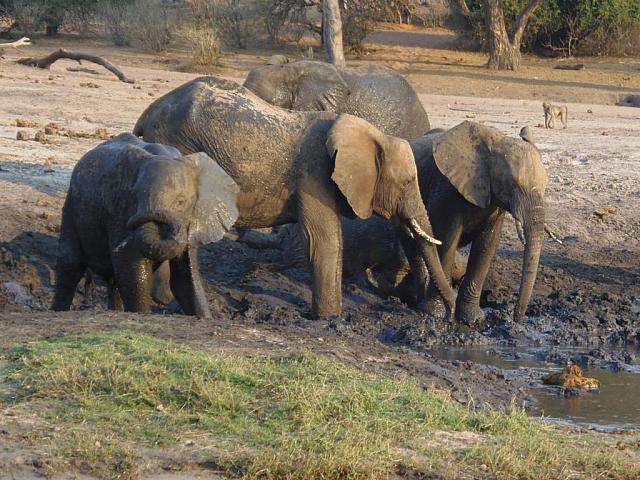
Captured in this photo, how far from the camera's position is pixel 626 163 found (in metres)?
14.2

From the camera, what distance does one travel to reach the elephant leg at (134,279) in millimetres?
7309

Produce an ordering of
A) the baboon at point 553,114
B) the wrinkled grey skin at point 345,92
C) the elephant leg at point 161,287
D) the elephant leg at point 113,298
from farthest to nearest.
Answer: the baboon at point 553,114 < the wrinkled grey skin at point 345,92 < the elephant leg at point 113,298 < the elephant leg at point 161,287

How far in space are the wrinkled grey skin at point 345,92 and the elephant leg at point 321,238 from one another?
2945 mm

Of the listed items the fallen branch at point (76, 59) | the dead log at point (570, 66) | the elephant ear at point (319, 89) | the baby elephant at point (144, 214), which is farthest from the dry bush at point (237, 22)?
the baby elephant at point (144, 214)

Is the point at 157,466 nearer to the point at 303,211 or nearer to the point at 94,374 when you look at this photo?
the point at 94,374

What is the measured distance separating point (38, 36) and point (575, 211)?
18.3 meters

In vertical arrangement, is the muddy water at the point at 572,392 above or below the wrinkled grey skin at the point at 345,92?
below

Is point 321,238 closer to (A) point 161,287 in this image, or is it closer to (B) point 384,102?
(A) point 161,287

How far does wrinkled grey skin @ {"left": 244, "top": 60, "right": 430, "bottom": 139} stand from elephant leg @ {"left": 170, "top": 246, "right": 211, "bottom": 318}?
396 centimetres

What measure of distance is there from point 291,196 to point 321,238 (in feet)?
1.12

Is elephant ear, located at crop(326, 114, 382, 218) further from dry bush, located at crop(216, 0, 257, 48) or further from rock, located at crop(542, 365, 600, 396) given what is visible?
dry bush, located at crop(216, 0, 257, 48)

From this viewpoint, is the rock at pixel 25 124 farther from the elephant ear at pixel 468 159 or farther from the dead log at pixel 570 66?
the dead log at pixel 570 66

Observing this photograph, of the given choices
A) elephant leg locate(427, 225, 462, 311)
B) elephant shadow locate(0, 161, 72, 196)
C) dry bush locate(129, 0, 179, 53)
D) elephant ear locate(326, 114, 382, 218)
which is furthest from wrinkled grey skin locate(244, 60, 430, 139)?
dry bush locate(129, 0, 179, 53)

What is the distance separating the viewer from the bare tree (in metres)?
26.8
